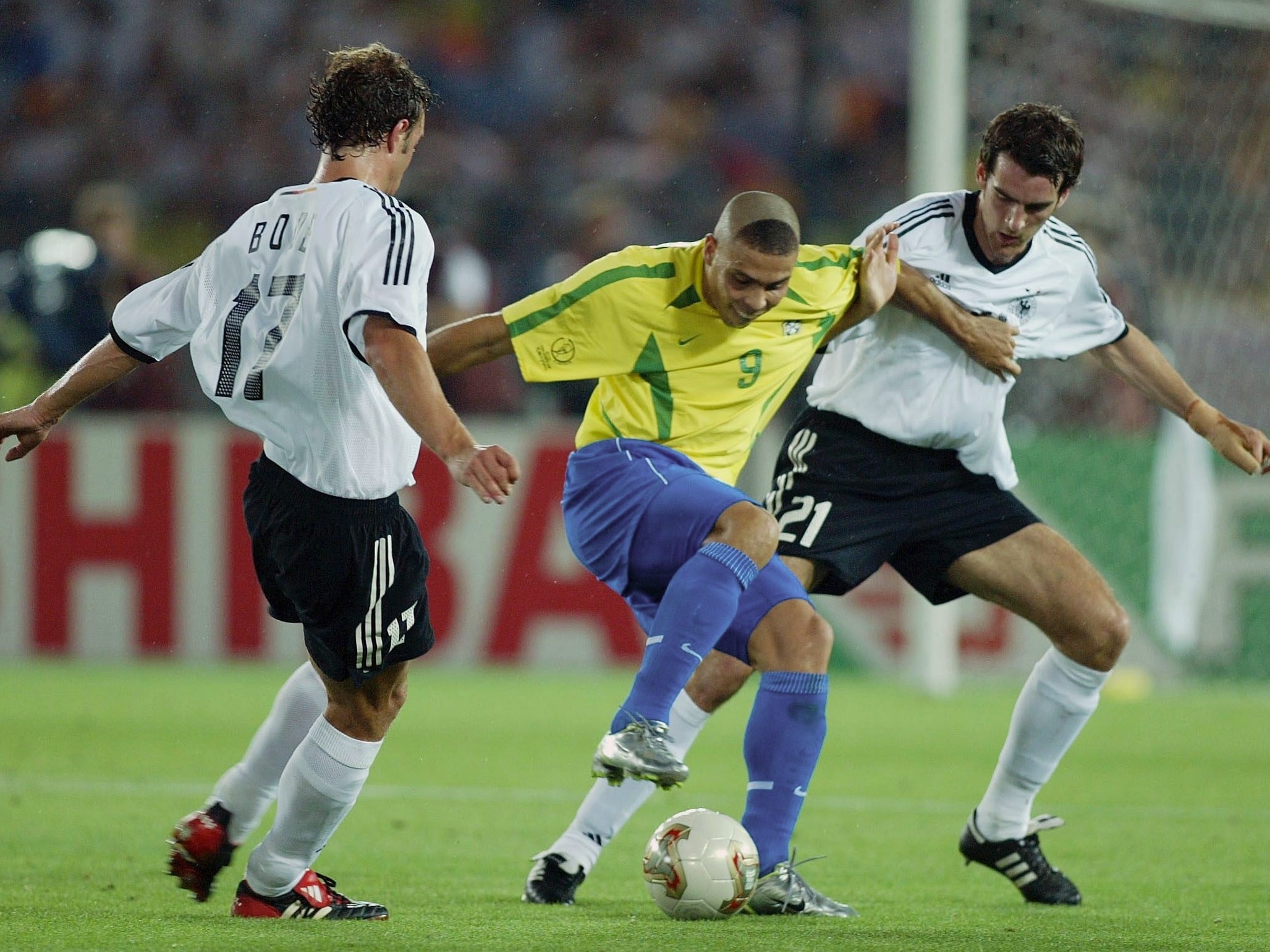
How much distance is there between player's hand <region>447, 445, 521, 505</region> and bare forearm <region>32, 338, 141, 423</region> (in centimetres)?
121

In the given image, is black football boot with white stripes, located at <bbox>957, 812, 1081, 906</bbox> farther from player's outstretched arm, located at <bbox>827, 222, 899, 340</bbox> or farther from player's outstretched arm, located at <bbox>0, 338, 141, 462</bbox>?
player's outstretched arm, located at <bbox>0, 338, 141, 462</bbox>

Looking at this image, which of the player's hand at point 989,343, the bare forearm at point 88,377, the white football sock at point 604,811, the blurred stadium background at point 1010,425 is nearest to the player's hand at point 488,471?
the bare forearm at point 88,377

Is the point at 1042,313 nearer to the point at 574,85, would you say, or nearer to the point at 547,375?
the point at 547,375

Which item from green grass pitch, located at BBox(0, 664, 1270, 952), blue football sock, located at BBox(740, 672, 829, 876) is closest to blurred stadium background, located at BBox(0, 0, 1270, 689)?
green grass pitch, located at BBox(0, 664, 1270, 952)

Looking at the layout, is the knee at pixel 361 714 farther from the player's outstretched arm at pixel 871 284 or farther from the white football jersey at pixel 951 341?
the white football jersey at pixel 951 341

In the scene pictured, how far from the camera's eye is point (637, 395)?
4.43 m

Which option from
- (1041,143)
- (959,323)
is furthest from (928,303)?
(1041,143)

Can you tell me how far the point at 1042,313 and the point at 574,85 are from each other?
9970 mm

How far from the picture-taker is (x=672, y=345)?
4.35 m

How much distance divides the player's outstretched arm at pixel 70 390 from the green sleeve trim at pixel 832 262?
1.66m

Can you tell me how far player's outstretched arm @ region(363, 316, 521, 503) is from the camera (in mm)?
3289

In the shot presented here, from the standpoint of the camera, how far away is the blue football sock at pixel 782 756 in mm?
4117

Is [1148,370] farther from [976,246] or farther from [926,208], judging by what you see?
[926,208]

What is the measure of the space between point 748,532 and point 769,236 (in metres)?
0.69
